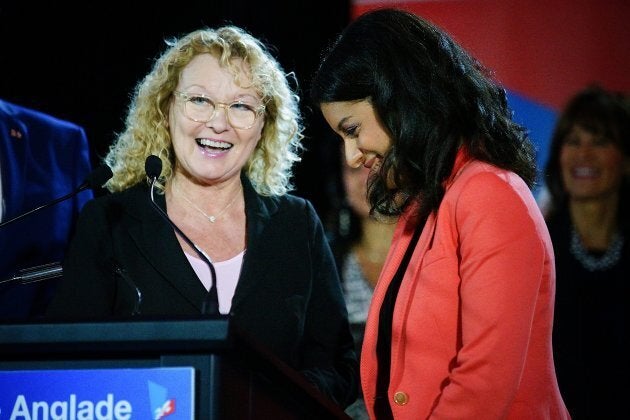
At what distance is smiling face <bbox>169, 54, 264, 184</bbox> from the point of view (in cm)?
236

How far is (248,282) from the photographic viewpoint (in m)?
2.26

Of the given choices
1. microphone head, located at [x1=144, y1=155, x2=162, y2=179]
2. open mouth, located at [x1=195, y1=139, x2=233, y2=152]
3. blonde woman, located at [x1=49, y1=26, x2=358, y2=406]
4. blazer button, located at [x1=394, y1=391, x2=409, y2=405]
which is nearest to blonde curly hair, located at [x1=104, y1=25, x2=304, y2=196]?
blonde woman, located at [x1=49, y1=26, x2=358, y2=406]

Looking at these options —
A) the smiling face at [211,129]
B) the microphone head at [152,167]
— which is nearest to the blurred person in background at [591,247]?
the smiling face at [211,129]

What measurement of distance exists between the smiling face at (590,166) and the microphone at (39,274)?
230cm

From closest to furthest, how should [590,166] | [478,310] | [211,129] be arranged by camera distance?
[478,310] < [211,129] < [590,166]

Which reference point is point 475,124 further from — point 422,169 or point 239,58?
point 239,58

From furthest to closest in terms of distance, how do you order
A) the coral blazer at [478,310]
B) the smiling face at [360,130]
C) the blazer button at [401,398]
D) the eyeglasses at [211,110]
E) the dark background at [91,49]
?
the dark background at [91,49], the eyeglasses at [211,110], the smiling face at [360,130], the blazer button at [401,398], the coral blazer at [478,310]

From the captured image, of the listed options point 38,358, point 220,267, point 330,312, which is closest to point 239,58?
point 220,267

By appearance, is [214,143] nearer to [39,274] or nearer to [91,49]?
[39,274]

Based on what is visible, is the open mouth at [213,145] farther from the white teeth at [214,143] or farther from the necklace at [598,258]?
the necklace at [598,258]

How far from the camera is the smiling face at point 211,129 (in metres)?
2.36

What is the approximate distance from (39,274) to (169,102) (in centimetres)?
92

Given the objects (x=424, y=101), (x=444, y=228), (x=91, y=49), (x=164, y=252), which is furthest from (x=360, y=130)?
(x=91, y=49)

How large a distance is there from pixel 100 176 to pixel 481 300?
843 millimetres
